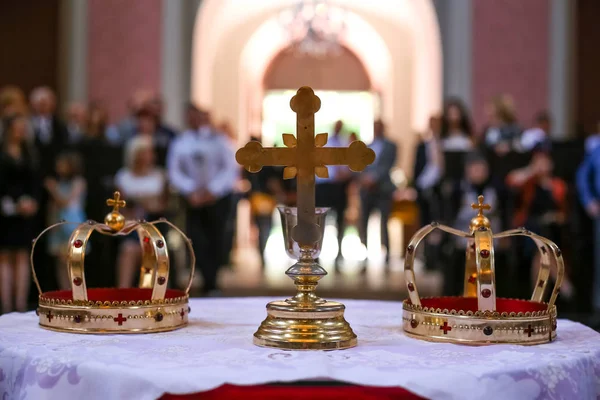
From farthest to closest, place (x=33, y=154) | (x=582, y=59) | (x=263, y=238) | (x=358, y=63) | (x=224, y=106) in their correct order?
(x=358, y=63) < (x=224, y=106) < (x=582, y=59) < (x=263, y=238) < (x=33, y=154)

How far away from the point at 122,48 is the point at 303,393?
420 inches

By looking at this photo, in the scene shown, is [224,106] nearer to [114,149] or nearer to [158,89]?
[158,89]

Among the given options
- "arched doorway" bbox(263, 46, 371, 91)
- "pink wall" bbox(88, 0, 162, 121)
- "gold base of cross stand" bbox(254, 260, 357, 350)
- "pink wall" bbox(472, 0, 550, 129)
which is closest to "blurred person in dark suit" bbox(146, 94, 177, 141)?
"pink wall" bbox(88, 0, 162, 121)

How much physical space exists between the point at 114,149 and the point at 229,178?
1031 mm

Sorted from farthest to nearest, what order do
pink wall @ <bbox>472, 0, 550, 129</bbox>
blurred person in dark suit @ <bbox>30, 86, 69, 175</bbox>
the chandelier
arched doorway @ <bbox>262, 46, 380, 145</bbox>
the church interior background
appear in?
1. arched doorway @ <bbox>262, 46, 380, 145</bbox>
2. the chandelier
3. pink wall @ <bbox>472, 0, 550, 129</bbox>
4. the church interior background
5. blurred person in dark suit @ <bbox>30, 86, 69, 175</bbox>

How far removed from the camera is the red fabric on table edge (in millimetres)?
1615

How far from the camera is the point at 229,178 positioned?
827 centimetres

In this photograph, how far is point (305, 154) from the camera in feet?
6.91

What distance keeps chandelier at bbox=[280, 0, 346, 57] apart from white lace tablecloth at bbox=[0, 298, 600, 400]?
13.3 m

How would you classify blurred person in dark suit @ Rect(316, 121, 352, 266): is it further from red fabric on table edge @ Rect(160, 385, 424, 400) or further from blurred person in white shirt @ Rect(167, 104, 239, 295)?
red fabric on table edge @ Rect(160, 385, 424, 400)

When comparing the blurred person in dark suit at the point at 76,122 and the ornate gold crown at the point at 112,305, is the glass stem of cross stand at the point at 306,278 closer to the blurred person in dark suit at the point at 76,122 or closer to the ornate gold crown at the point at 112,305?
the ornate gold crown at the point at 112,305

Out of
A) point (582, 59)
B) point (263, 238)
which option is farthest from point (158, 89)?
point (582, 59)

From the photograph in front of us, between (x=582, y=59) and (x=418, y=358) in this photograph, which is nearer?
(x=418, y=358)

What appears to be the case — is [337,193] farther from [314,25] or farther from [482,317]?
[482,317]
